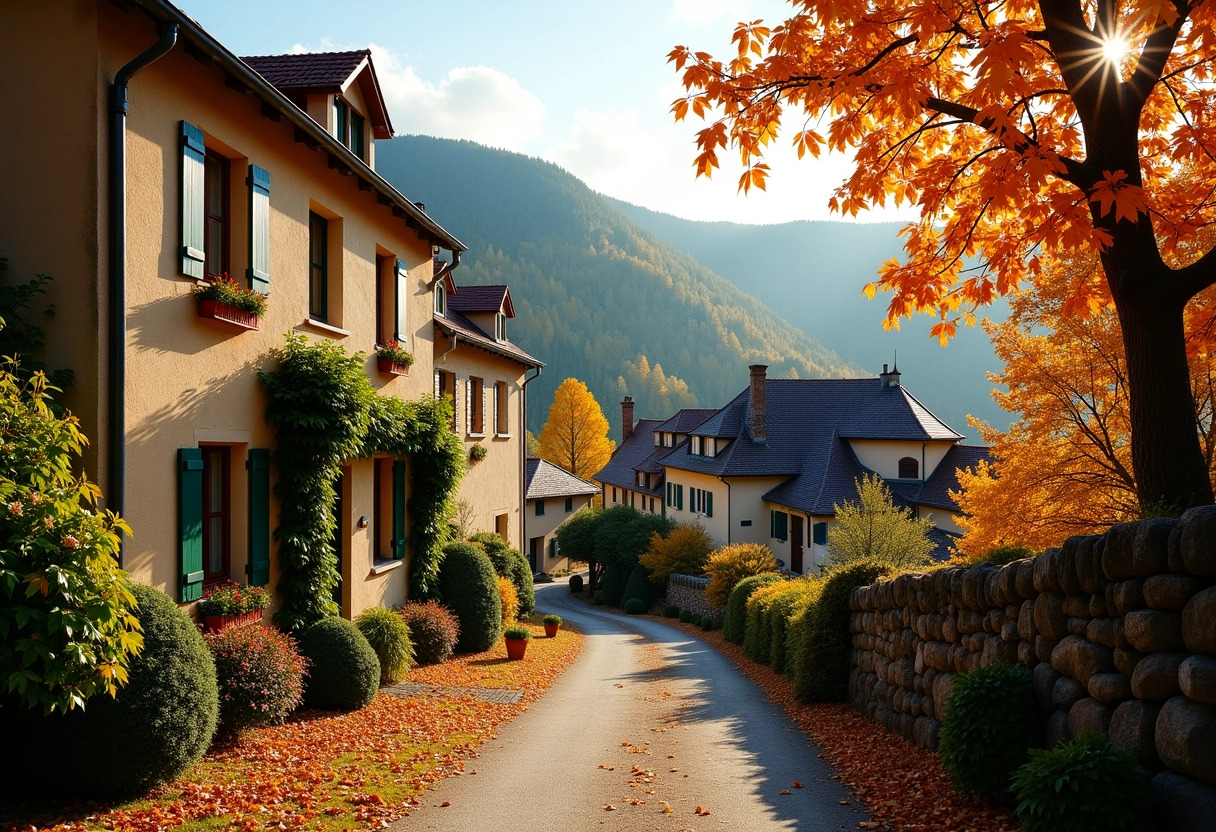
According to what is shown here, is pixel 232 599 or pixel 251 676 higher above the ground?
pixel 232 599

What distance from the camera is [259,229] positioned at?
10.5 m

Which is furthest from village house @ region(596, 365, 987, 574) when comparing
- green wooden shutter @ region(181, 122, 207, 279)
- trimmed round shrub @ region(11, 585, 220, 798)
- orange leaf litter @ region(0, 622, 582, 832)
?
trimmed round shrub @ region(11, 585, 220, 798)

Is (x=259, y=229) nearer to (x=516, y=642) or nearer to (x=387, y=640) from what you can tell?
(x=387, y=640)

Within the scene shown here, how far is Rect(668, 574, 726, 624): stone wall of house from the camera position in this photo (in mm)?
32312

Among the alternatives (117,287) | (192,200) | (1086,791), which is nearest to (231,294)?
(192,200)

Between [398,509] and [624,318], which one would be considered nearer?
[398,509]

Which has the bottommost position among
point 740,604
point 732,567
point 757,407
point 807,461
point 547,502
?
point 740,604

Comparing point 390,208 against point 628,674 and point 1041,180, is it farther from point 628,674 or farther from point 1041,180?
point 1041,180

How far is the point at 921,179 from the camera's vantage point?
20.0ft

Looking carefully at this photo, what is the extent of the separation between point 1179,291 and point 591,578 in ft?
134

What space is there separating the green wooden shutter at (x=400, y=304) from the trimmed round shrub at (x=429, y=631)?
522 cm

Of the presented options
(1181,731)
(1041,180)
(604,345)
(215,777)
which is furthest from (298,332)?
(604,345)

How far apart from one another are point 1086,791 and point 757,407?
3671 cm

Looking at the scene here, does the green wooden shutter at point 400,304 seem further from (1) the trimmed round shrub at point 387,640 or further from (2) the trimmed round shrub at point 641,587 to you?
(2) the trimmed round shrub at point 641,587
